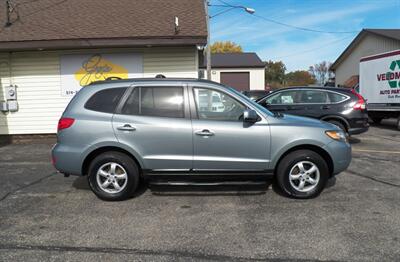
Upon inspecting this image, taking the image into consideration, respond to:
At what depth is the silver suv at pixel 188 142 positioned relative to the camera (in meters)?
5.44

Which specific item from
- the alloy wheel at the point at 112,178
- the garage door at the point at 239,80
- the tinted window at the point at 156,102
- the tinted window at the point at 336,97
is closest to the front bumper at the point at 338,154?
the tinted window at the point at 156,102

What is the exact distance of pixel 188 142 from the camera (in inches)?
214

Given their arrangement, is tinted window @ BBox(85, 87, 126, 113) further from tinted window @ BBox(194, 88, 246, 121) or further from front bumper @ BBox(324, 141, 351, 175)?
front bumper @ BBox(324, 141, 351, 175)

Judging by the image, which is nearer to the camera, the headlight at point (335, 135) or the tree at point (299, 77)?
the headlight at point (335, 135)

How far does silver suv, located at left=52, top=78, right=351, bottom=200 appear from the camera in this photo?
544 centimetres

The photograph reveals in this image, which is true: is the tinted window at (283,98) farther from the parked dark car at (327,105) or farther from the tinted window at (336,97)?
the tinted window at (336,97)

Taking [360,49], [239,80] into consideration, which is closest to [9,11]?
[360,49]

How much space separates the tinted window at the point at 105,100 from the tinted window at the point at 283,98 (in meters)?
6.00

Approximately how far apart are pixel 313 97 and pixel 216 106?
18.7ft

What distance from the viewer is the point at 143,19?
12.3 meters

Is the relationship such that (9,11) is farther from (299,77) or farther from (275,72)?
(299,77)

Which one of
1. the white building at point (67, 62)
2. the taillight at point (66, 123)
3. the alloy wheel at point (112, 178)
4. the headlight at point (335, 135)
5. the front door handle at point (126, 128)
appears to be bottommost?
the alloy wheel at point (112, 178)

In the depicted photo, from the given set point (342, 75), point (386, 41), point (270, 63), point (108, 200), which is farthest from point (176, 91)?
point (270, 63)

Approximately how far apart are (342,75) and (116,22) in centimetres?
2866
